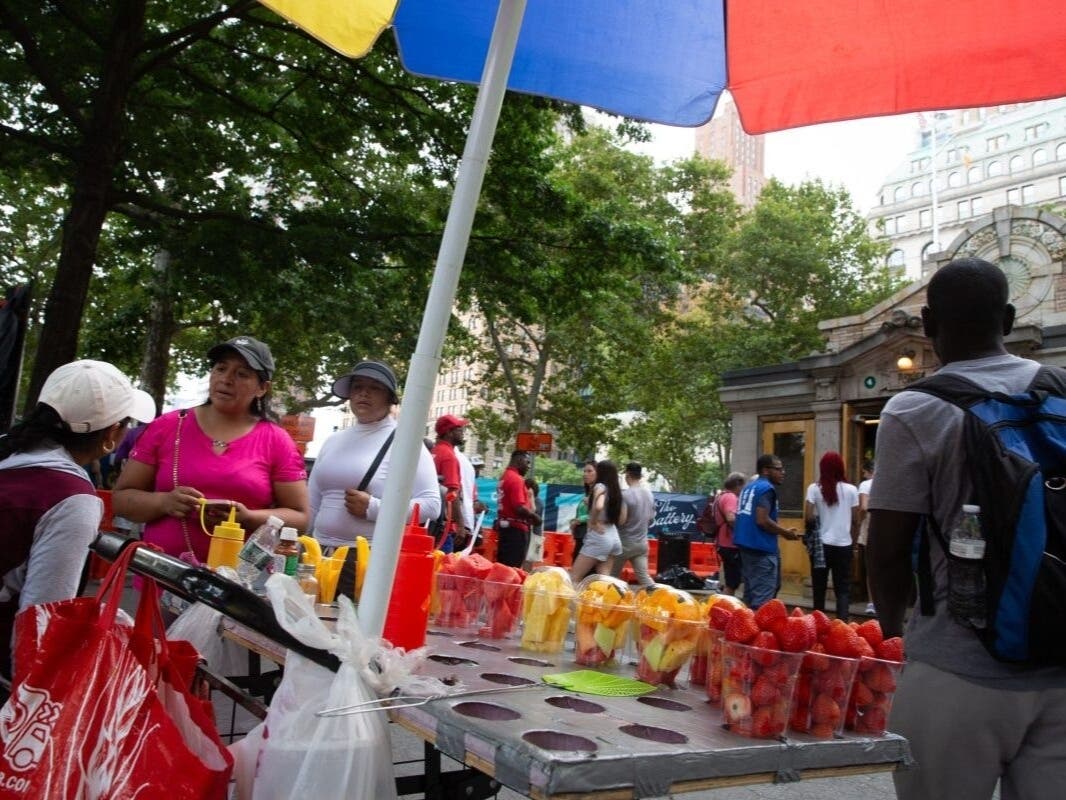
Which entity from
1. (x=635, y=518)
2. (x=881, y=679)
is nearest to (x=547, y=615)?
(x=881, y=679)

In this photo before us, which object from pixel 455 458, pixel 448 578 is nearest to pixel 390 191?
pixel 455 458

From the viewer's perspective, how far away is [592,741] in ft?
4.72

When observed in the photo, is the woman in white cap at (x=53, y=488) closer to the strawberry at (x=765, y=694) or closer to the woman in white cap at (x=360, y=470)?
the woman in white cap at (x=360, y=470)

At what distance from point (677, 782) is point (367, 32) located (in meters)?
2.59

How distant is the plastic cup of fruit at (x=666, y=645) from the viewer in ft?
6.79

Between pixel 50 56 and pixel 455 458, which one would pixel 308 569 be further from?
pixel 50 56

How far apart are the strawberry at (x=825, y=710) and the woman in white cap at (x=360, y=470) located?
7.26ft

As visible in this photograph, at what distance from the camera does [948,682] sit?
6.18 feet

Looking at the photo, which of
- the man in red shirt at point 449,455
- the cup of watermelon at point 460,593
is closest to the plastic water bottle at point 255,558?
the cup of watermelon at point 460,593

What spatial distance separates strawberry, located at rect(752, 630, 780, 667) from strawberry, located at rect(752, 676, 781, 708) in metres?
0.05

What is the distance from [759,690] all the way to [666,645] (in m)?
0.40

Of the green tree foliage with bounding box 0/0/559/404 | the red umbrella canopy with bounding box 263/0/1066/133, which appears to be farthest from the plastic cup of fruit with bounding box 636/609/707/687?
the green tree foliage with bounding box 0/0/559/404

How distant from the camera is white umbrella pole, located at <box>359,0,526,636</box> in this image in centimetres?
173

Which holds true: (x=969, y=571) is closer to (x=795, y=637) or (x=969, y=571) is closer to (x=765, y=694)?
(x=795, y=637)
